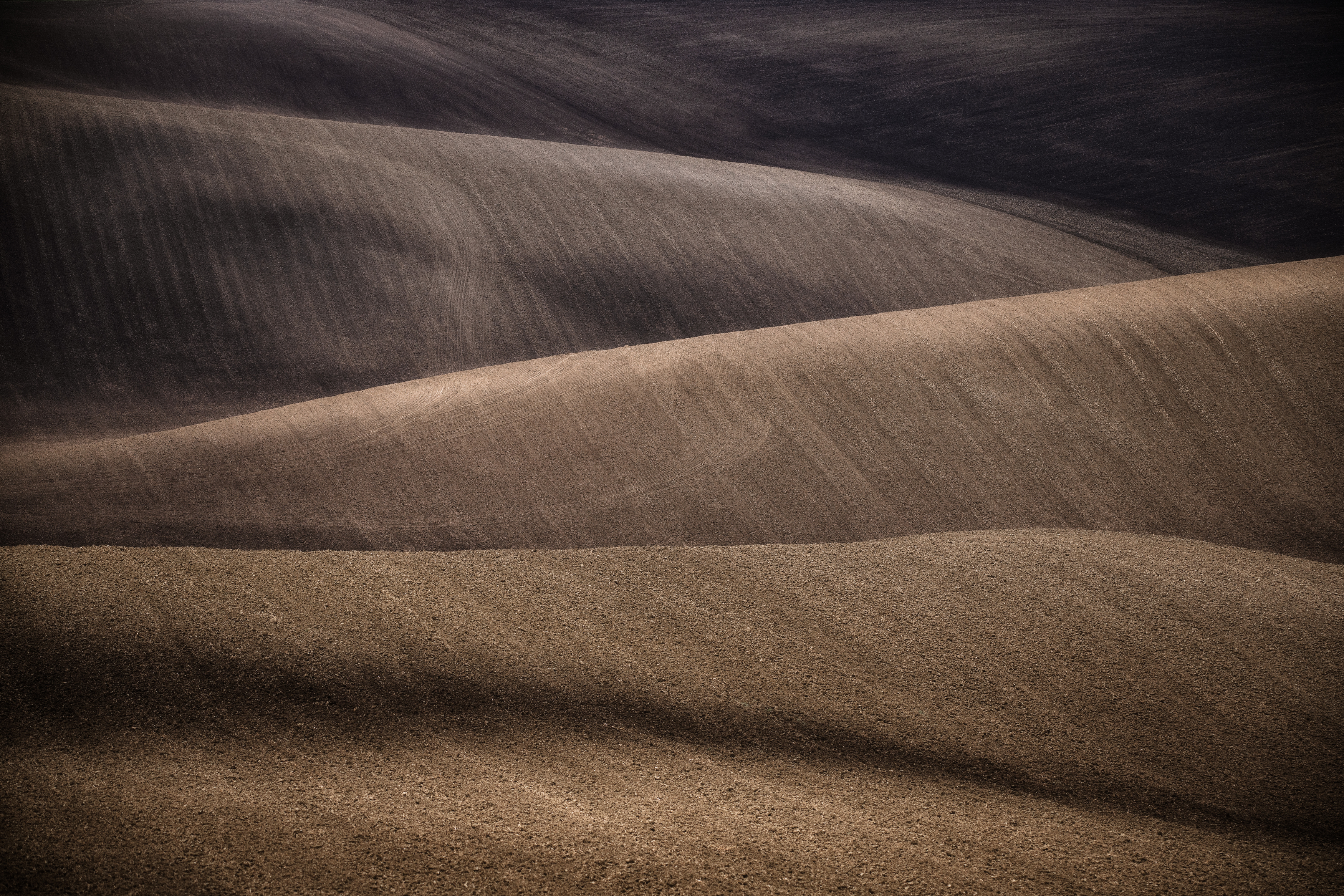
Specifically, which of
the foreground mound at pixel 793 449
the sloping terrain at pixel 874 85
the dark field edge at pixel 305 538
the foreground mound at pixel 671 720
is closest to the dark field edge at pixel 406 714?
the foreground mound at pixel 671 720

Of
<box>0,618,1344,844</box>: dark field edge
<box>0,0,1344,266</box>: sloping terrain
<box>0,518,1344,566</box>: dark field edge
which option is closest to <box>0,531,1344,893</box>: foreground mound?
<box>0,618,1344,844</box>: dark field edge

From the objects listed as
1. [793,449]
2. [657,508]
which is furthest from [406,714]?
[793,449]

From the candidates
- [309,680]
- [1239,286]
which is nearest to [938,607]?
[309,680]

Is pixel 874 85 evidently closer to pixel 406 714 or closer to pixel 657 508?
pixel 657 508

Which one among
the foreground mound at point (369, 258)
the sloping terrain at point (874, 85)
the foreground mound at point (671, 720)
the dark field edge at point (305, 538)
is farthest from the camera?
the sloping terrain at point (874, 85)

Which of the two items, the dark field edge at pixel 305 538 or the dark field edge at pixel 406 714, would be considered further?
the dark field edge at pixel 305 538

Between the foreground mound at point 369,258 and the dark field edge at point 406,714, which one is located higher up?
the foreground mound at point 369,258

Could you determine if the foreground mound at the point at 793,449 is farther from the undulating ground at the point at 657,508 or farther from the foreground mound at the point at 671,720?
the foreground mound at the point at 671,720
